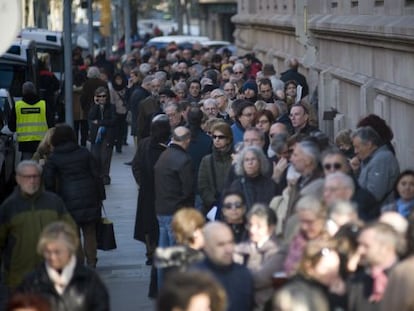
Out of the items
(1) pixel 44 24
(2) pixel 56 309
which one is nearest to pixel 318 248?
(2) pixel 56 309

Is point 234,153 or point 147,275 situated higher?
point 234,153

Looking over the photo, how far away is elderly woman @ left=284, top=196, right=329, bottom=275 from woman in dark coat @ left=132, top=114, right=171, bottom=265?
606cm

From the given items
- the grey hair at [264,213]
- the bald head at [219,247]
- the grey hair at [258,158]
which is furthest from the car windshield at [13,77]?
the bald head at [219,247]

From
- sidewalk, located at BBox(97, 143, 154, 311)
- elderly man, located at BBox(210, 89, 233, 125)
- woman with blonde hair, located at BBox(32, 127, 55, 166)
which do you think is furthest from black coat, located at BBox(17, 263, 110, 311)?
elderly man, located at BBox(210, 89, 233, 125)

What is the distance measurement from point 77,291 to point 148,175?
655 centimetres

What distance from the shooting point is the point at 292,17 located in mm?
31500

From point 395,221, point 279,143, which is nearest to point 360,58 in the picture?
point 279,143

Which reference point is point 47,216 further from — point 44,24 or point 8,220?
point 44,24

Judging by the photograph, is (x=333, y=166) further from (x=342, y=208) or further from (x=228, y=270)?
(x=228, y=270)

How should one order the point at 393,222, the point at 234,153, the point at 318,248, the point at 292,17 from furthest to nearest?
the point at 292,17, the point at 234,153, the point at 393,222, the point at 318,248

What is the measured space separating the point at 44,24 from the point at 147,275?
56116 mm

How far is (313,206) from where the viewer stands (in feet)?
32.8

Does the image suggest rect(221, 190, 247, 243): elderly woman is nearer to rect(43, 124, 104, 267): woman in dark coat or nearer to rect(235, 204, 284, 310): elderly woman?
rect(235, 204, 284, 310): elderly woman

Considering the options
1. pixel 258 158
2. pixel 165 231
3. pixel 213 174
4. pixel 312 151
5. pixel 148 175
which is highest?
pixel 312 151
